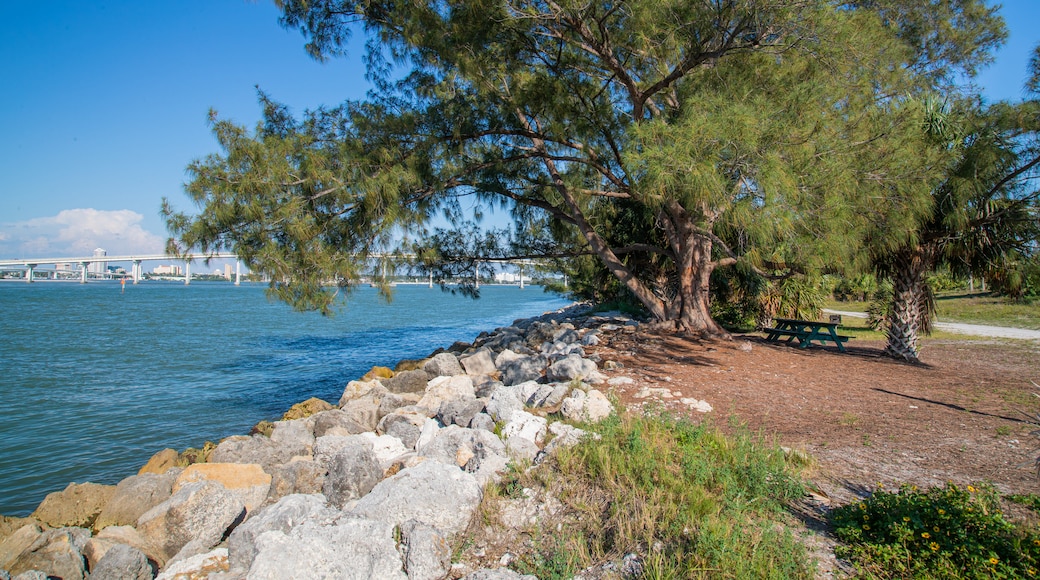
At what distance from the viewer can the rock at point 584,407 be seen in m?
5.72

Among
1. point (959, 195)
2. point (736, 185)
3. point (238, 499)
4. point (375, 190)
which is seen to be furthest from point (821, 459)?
point (959, 195)

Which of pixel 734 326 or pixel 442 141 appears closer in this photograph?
pixel 442 141

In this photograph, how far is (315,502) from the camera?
414 centimetres

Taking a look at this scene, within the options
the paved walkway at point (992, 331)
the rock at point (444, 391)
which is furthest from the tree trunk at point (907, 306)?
the rock at point (444, 391)

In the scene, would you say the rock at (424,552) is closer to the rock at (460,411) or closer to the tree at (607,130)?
the rock at (460,411)

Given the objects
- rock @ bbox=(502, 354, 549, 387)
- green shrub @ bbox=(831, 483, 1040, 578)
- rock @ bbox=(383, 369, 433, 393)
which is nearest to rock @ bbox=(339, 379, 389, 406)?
rock @ bbox=(383, 369, 433, 393)

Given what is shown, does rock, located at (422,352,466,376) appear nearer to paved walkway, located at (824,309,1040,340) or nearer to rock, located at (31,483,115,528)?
rock, located at (31,483,115,528)

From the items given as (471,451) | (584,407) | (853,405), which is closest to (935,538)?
(584,407)

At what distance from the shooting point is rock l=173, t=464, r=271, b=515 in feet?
16.3

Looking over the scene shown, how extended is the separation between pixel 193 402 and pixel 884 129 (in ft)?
45.2

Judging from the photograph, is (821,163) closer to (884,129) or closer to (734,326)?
(884,129)

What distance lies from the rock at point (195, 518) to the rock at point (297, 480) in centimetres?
33

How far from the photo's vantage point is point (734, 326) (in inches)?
648

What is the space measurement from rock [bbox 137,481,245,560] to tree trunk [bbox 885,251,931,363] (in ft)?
35.7
